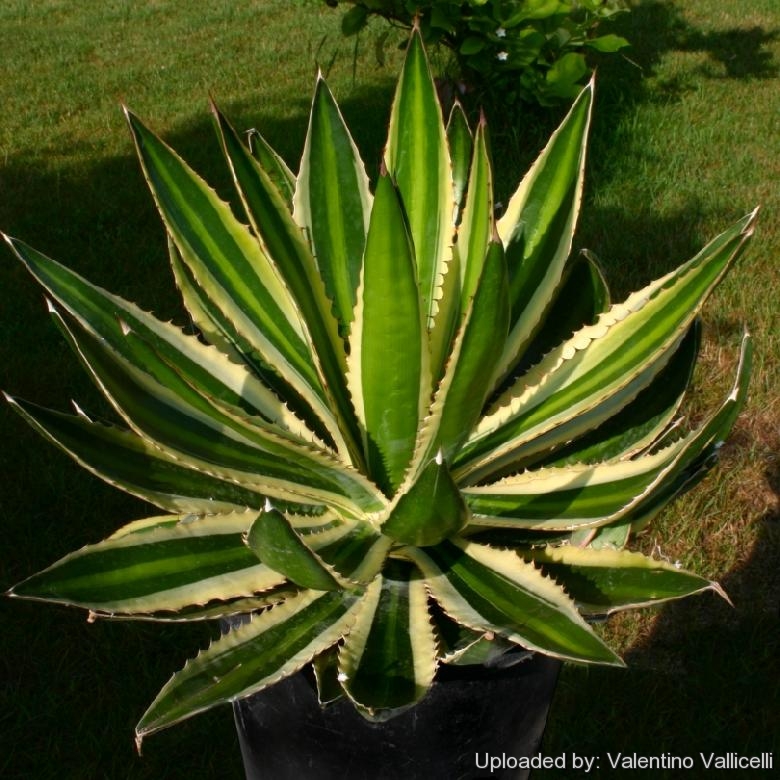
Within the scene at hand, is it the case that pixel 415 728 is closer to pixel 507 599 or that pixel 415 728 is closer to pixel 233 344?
pixel 507 599

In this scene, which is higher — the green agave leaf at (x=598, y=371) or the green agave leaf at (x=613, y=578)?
the green agave leaf at (x=598, y=371)

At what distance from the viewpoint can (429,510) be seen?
3.76 ft

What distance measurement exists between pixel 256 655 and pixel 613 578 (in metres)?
0.43

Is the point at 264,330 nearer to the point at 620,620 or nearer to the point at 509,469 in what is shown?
the point at 509,469

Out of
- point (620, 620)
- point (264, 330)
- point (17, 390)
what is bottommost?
point (620, 620)

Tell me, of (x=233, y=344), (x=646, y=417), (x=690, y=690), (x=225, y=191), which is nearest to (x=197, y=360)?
(x=233, y=344)

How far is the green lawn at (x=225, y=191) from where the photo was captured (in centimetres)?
228

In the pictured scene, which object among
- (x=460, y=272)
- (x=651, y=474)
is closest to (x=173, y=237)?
(x=460, y=272)

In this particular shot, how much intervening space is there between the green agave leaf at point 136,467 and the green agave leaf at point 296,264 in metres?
0.17

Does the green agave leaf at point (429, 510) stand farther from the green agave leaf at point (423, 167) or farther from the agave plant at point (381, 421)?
the green agave leaf at point (423, 167)

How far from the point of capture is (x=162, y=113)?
5.57m

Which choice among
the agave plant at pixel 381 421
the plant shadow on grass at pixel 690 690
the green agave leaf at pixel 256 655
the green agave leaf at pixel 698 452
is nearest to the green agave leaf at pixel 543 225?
the agave plant at pixel 381 421

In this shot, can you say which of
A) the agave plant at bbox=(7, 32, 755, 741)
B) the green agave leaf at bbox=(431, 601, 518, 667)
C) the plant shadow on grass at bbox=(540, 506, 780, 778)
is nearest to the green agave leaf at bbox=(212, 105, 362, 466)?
the agave plant at bbox=(7, 32, 755, 741)

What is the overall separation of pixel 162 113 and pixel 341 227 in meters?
4.36
